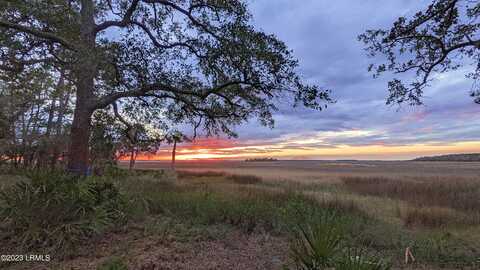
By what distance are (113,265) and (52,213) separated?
2.38m

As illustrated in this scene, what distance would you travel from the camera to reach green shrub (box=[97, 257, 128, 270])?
191 inches

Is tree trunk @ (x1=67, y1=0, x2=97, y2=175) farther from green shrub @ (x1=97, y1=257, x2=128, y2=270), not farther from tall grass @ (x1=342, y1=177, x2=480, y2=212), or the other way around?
tall grass @ (x1=342, y1=177, x2=480, y2=212)

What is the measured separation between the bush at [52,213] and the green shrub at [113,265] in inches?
44.9

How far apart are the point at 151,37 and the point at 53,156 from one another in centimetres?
1903

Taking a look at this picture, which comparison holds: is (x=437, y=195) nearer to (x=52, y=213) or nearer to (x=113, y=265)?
(x=113, y=265)

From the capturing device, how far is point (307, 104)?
33.7 ft

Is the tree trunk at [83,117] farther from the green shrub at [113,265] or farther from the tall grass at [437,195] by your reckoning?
the tall grass at [437,195]

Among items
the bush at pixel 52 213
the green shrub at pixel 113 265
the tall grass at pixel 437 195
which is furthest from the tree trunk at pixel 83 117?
the tall grass at pixel 437 195

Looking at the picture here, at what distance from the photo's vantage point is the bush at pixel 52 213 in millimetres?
6170

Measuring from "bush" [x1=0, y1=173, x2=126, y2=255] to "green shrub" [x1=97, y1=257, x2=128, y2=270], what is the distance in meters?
1.14

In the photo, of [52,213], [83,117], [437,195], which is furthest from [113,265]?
[437,195]

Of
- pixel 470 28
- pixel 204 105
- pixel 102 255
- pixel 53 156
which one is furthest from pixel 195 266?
pixel 53 156

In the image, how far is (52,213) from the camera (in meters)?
6.45

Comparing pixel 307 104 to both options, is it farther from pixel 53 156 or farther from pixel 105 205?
pixel 53 156
